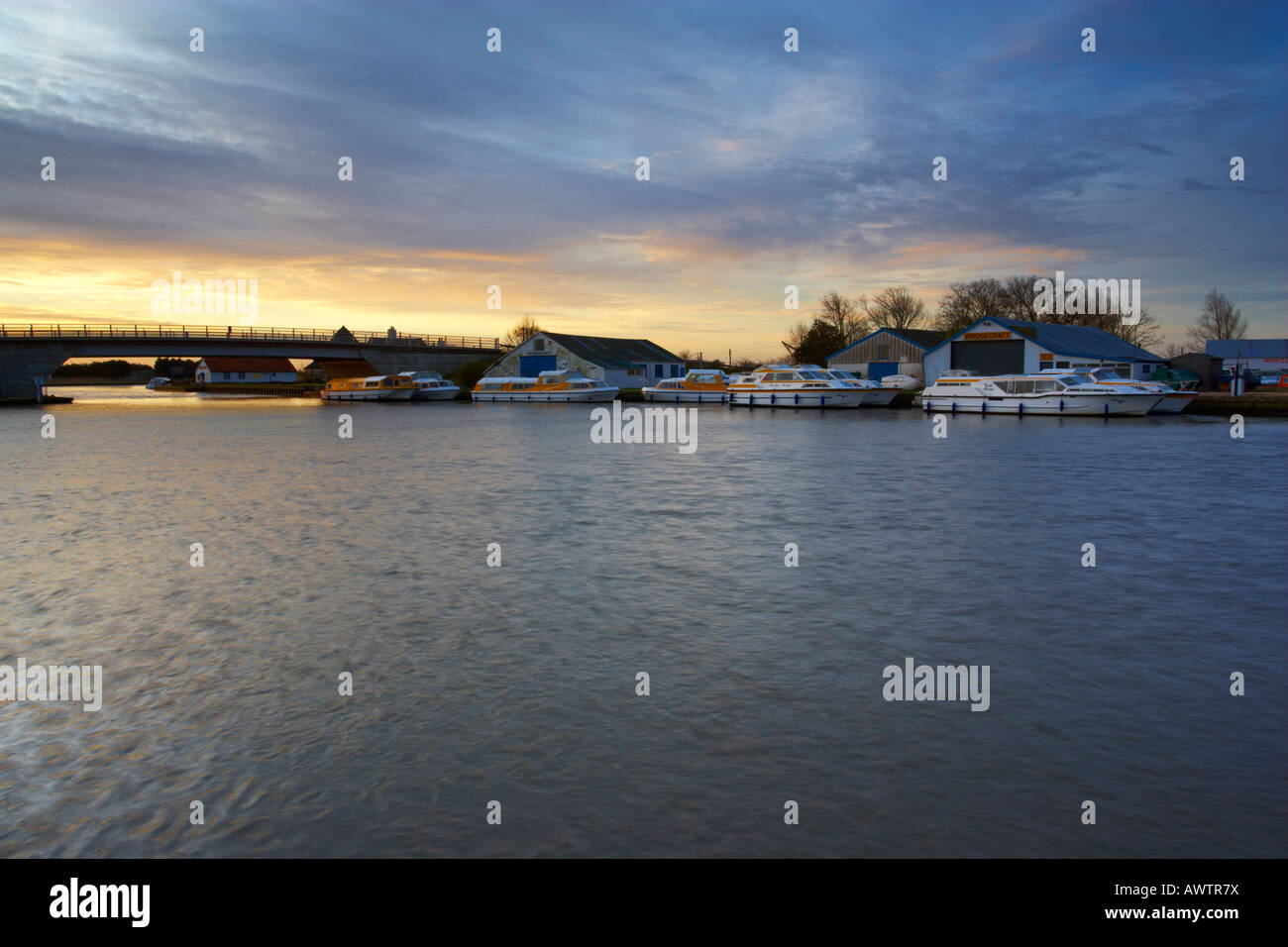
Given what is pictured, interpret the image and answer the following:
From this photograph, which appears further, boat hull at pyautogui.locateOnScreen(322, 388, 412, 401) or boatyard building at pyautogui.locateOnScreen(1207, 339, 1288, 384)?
boatyard building at pyautogui.locateOnScreen(1207, 339, 1288, 384)

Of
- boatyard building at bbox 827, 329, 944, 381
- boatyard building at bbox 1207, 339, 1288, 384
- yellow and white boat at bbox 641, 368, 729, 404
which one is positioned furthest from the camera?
boatyard building at bbox 1207, 339, 1288, 384

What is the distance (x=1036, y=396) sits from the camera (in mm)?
53219

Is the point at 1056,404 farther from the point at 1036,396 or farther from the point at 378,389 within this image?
the point at 378,389

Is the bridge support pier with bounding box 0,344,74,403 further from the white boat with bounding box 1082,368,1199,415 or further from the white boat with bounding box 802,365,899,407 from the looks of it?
the white boat with bounding box 1082,368,1199,415

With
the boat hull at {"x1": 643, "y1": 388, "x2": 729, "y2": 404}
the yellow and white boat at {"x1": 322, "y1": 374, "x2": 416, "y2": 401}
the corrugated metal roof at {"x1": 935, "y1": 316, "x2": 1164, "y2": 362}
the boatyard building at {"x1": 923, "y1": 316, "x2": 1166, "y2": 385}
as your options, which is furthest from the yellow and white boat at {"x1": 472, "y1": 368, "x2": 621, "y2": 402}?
the corrugated metal roof at {"x1": 935, "y1": 316, "x2": 1164, "y2": 362}

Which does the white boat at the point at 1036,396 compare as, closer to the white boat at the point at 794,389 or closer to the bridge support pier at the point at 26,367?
the white boat at the point at 794,389

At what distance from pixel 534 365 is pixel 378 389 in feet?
53.0

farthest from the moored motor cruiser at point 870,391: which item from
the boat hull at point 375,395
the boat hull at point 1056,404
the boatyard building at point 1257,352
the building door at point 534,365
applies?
the boatyard building at point 1257,352

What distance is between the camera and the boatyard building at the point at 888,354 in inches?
2859

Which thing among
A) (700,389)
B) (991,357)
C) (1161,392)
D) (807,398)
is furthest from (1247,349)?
(807,398)

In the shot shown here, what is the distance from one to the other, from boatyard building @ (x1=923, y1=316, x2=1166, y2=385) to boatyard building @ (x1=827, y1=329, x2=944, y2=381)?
7.22 feet

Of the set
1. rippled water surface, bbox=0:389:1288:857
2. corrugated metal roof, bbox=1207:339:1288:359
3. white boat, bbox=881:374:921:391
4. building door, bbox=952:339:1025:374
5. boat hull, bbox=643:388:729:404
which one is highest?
corrugated metal roof, bbox=1207:339:1288:359

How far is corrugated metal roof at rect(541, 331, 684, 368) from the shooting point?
296 feet
